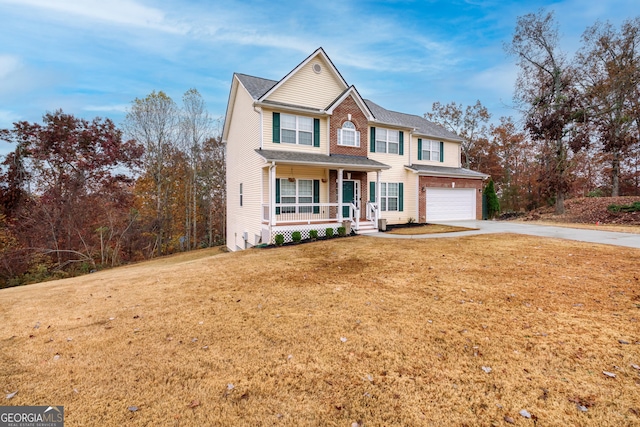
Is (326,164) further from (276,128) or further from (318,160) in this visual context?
(276,128)

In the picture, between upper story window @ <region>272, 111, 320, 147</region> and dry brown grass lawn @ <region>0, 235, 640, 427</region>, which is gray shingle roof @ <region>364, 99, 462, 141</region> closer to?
upper story window @ <region>272, 111, 320, 147</region>

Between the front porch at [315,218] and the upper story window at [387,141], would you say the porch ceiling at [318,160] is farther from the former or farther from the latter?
the upper story window at [387,141]

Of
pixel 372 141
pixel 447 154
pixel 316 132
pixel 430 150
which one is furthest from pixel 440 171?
pixel 316 132

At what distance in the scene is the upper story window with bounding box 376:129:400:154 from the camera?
1744 centimetres

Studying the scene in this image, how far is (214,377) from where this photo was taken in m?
3.26

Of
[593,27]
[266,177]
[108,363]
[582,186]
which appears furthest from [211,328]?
[582,186]

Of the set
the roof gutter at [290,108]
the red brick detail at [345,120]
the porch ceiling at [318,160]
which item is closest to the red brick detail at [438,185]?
the porch ceiling at [318,160]

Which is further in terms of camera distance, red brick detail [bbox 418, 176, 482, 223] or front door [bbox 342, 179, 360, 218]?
red brick detail [bbox 418, 176, 482, 223]

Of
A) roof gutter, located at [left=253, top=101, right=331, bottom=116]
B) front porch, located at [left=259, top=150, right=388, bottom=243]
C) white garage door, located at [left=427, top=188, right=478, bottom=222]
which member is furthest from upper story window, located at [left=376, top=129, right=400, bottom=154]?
roof gutter, located at [left=253, top=101, right=331, bottom=116]

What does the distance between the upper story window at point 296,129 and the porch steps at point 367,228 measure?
17.2 feet

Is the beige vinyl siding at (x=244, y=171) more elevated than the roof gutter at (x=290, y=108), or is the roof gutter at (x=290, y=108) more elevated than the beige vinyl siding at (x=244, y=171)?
the roof gutter at (x=290, y=108)

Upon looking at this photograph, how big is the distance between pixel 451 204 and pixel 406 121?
→ 6.79m

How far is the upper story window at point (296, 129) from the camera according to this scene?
14.4 meters

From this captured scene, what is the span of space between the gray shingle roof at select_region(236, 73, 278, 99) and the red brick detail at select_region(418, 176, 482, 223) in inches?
440
